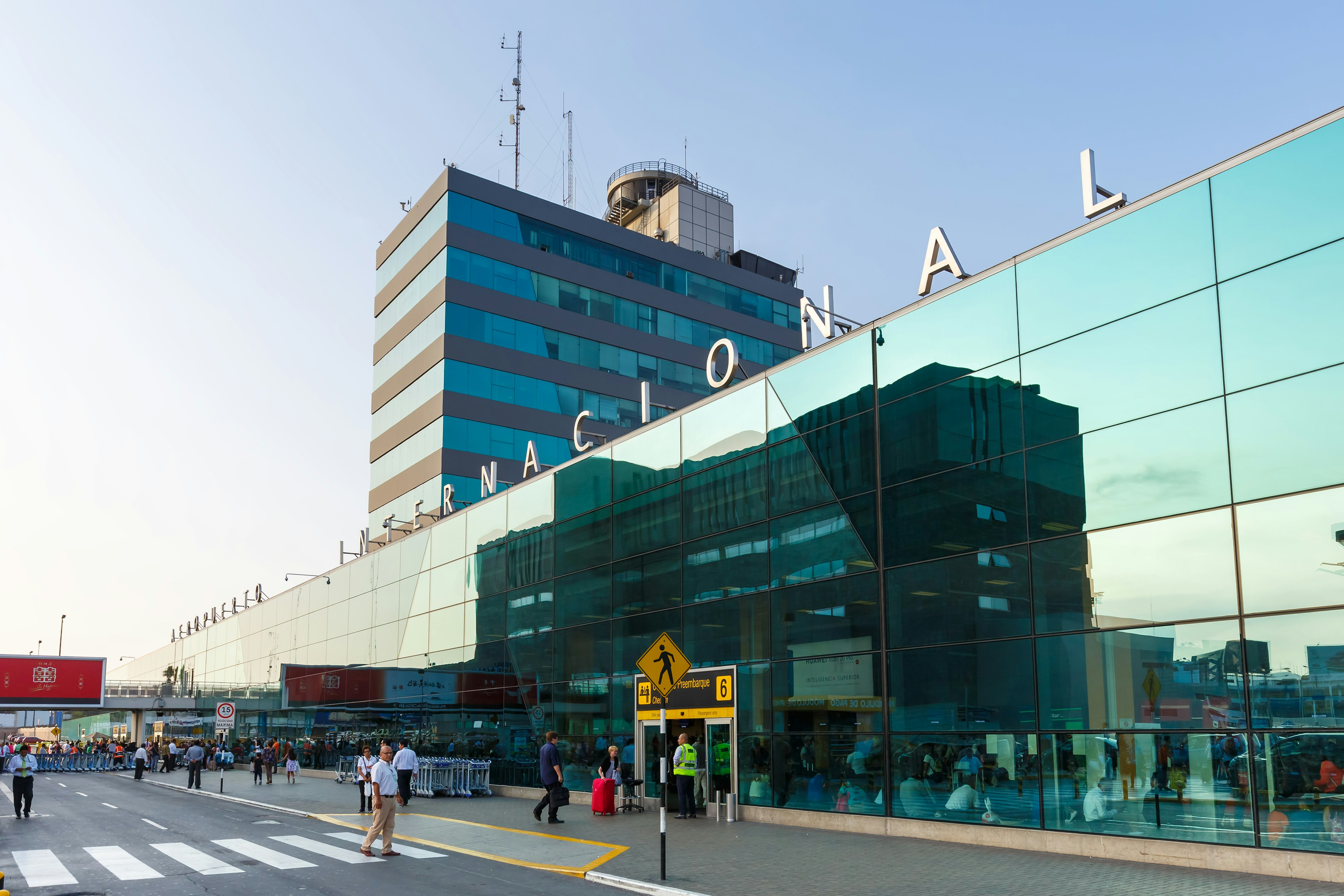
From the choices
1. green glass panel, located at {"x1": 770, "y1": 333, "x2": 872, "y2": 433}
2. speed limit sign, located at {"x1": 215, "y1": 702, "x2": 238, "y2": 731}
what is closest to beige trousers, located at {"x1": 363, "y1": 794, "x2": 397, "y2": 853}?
green glass panel, located at {"x1": 770, "y1": 333, "x2": 872, "y2": 433}

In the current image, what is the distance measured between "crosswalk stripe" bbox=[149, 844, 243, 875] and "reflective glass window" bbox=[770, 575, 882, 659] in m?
10.8

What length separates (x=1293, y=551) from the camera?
523 inches

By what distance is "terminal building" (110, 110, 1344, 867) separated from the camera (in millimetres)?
13445

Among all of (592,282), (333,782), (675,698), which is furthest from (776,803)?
(592,282)

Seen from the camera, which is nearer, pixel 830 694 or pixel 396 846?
pixel 396 846

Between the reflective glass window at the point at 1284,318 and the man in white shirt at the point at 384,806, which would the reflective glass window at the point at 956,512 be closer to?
the reflective glass window at the point at 1284,318

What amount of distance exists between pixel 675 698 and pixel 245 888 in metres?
12.6

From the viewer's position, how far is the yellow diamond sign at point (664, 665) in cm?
1464

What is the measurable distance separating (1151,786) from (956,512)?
208 inches

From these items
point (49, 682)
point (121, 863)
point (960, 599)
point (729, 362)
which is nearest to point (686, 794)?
point (960, 599)

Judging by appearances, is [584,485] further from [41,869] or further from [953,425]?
[41,869]

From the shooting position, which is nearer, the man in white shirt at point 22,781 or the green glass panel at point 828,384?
the green glass panel at point 828,384

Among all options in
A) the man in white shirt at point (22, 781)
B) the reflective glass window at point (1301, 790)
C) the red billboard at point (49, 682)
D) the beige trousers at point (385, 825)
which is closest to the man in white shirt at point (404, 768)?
the beige trousers at point (385, 825)

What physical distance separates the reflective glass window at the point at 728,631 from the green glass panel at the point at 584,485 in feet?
17.5
